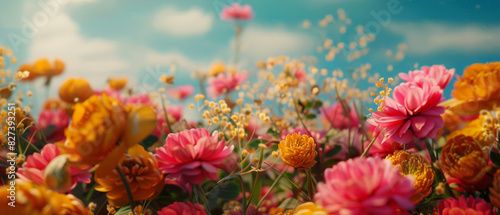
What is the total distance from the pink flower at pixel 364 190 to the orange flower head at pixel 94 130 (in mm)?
147

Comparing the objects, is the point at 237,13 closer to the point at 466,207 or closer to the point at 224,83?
the point at 224,83

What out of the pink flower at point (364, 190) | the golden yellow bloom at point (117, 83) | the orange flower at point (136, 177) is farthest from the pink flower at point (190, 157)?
the golden yellow bloom at point (117, 83)

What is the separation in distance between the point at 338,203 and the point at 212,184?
0.22 m

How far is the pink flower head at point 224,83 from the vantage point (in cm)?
83

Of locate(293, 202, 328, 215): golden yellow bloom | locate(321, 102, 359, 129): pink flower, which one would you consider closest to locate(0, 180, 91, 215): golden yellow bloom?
locate(293, 202, 328, 215): golden yellow bloom

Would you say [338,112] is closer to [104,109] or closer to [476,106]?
[476,106]

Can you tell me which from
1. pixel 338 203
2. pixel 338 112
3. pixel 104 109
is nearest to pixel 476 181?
pixel 338 203

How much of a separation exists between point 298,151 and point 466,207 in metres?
0.15

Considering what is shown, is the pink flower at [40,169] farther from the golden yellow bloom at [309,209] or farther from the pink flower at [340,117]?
the pink flower at [340,117]

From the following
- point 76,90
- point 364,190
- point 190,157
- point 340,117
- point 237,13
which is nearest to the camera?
point 364,190

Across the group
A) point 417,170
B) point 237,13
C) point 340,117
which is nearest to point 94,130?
point 417,170

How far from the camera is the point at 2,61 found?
464 millimetres

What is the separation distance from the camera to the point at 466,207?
1.09 feet

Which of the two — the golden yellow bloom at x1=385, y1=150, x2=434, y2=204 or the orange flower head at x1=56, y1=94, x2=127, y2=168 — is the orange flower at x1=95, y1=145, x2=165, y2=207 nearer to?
the orange flower head at x1=56, y1=94, x2=127, y2=168
